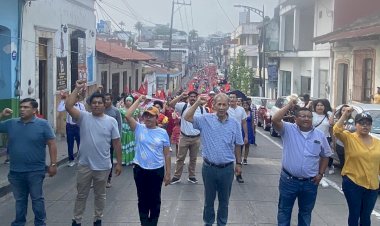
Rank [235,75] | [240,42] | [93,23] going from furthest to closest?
[240,42], [235,75], [93,23]

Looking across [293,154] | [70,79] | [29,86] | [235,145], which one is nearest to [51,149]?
[235,145]

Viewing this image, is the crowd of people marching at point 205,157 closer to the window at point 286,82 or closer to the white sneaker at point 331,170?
the white sneaker at point 331,170

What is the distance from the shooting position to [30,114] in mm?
7320

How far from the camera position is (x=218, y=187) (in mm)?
7445

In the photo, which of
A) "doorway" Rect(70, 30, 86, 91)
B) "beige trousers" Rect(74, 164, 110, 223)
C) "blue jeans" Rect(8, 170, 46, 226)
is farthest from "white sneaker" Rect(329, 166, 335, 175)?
"doorway" Rect(70, 30, 86, 91)

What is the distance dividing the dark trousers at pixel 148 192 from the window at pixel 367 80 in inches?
742

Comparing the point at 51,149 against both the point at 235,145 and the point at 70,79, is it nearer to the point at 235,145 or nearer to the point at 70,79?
the point at 235,145

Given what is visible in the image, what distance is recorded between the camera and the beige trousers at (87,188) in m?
7.40

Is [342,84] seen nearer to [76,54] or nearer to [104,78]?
[104,78]

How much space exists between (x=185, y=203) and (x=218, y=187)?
2.17 metres

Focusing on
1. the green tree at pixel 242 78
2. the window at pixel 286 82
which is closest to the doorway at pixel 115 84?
the window at pixel 286 82

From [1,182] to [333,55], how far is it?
22.1 metres

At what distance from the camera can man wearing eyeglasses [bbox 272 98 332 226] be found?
265 inches

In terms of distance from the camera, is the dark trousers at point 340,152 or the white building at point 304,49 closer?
the dark trousers at point 340,152
